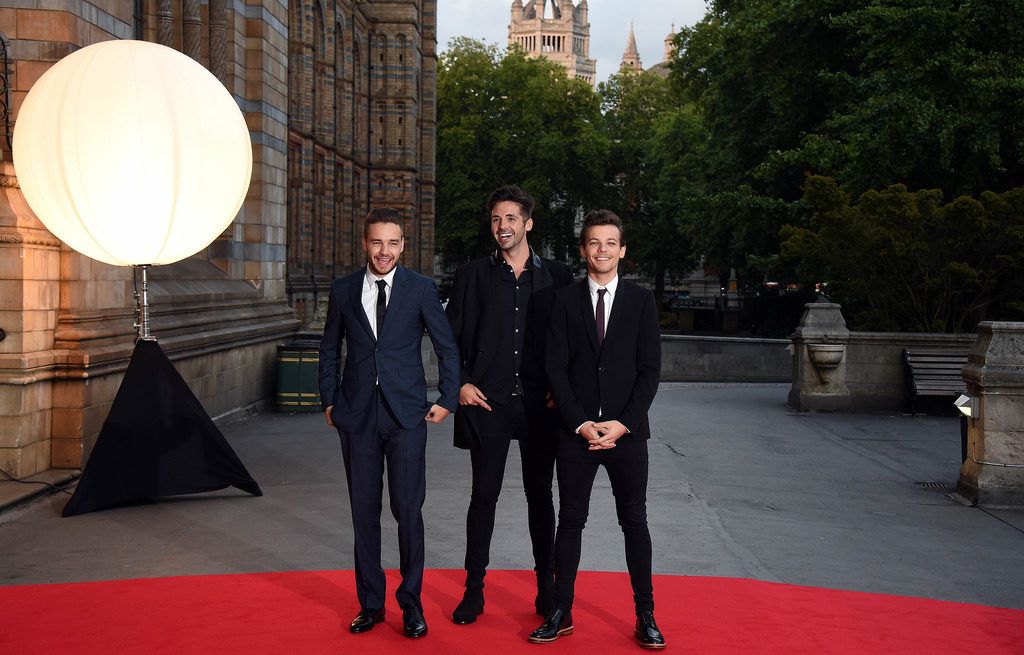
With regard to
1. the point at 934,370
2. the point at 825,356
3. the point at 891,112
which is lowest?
the point at 934,370

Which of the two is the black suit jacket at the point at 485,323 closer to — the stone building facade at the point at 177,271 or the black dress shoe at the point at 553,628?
the black dress shoe at the point at 553,628

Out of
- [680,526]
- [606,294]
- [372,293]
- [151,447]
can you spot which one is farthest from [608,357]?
[151,447]

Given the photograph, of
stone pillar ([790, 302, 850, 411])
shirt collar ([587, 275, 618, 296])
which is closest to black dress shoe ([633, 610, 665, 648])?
shirt collar ([587, 275, 618, 296])

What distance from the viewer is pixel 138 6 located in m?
16.3

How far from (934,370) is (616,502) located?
12.7 meters

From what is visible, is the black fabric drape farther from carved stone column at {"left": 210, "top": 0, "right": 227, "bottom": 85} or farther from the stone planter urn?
the stone planter urn

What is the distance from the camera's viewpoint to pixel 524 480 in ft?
19.7

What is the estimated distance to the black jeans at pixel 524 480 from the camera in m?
5.92

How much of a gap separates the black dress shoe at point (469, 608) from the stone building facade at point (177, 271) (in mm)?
5370

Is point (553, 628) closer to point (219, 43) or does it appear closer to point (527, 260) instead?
point (527, 260)

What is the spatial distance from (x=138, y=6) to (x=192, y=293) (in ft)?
13.5

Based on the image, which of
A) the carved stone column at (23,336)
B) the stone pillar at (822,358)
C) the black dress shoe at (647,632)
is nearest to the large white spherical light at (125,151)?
the carved stone column at (23,336)

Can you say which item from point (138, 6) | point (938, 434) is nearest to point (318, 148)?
point (138, 6)

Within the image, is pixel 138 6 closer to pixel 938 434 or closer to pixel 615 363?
pixel 938 434
